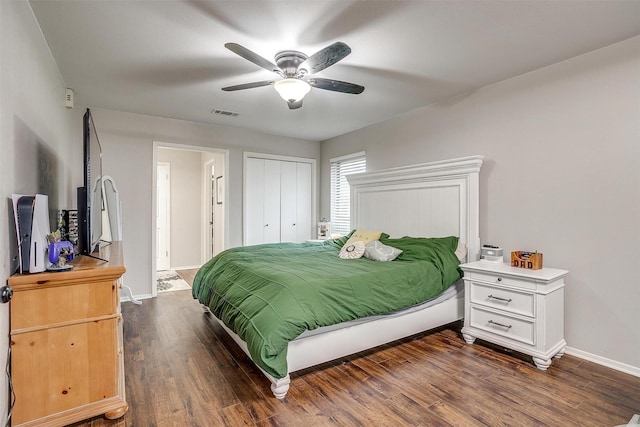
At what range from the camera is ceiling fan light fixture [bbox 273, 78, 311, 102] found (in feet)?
7.88

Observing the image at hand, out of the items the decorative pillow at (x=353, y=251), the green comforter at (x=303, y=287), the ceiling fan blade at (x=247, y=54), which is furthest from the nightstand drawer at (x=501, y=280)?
the ceiling fan blade at (x=247, y=54)

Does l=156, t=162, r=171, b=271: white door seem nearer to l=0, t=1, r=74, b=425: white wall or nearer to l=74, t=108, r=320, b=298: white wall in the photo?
l=74, t=108, r=320, b=298: white wall

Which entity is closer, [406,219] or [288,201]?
[406,219]

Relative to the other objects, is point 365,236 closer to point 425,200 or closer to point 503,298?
point 425,200

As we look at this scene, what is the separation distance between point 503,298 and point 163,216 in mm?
6075

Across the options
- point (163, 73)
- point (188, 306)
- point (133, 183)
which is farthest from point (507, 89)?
point (133, 183)

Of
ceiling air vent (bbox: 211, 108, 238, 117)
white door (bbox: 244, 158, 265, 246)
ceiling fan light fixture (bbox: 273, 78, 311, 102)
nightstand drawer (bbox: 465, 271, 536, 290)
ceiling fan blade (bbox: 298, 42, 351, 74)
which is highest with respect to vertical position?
ceiling air vent (bbox: 211, 108, 238, 117)

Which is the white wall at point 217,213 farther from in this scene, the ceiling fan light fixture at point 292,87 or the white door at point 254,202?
the ceiling fan light fixture at point 292,87

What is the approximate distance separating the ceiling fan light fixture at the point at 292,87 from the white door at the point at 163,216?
4.80m

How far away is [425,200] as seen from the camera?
369 cm

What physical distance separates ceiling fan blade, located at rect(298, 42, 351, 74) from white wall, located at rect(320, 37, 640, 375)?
1.98 metres

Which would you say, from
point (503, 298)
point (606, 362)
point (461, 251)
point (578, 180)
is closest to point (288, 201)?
point (461, 251)

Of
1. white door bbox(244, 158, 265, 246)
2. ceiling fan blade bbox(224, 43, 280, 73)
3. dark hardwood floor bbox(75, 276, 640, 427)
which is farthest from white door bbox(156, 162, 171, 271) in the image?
ceiling fan blade bbox(224, 43, 280, 73)

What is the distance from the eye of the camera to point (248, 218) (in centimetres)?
515
